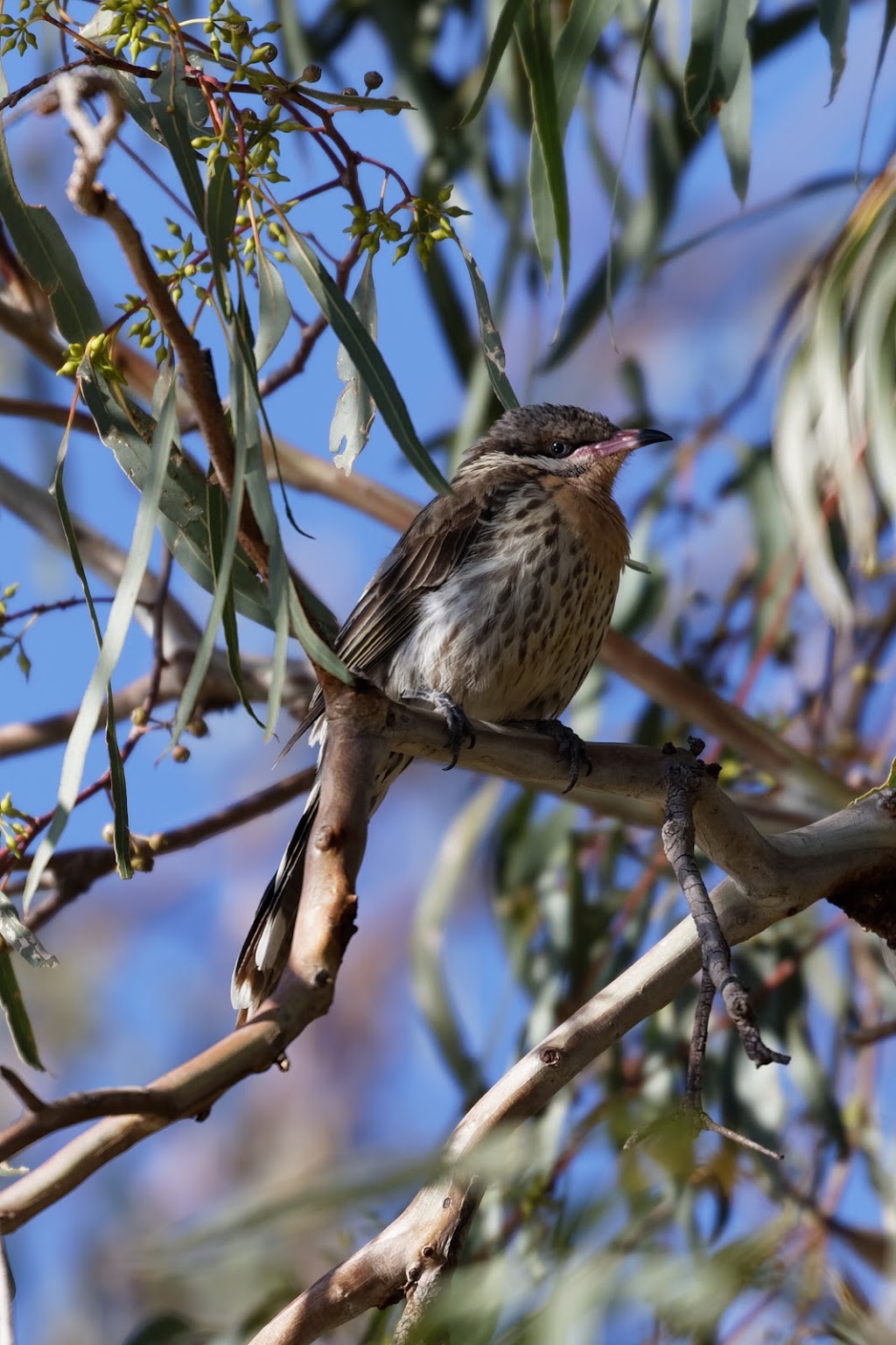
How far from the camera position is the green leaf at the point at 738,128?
2303mm

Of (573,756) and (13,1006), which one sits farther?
(573,756)

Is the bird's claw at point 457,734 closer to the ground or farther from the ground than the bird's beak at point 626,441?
closer to the ground

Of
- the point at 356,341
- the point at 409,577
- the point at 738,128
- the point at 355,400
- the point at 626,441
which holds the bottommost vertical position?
the point at 356,341

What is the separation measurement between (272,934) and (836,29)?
1450mm

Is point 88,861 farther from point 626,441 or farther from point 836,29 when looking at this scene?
point 836,29

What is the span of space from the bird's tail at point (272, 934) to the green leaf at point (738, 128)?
1033 mm

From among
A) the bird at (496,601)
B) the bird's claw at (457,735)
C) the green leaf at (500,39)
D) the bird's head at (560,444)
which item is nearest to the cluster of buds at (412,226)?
the green leaf at (500,39)

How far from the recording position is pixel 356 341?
67.5 inches

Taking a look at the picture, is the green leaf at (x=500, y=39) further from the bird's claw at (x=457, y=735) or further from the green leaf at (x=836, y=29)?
the bird's claw at (x=457, y=735)

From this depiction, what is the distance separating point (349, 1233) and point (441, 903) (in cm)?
136

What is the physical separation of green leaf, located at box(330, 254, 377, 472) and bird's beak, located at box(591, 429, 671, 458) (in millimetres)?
1290

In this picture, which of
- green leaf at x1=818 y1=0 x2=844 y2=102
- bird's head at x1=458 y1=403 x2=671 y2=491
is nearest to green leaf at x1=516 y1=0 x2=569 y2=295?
green leaf at x1=818 y1=0 x2=844 y2=102

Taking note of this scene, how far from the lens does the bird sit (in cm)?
283

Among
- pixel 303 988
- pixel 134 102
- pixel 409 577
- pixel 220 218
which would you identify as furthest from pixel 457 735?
pixel 409 577
